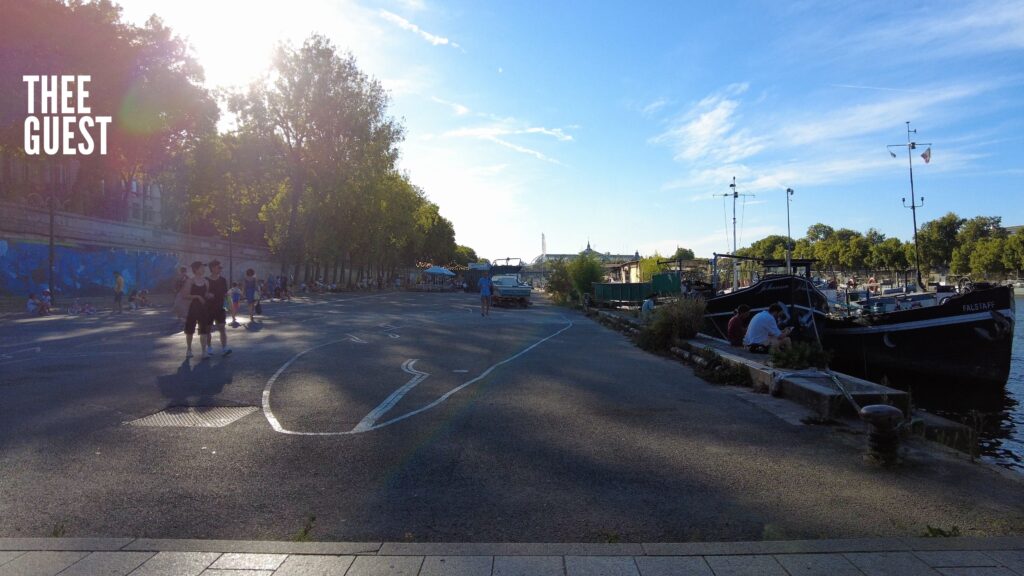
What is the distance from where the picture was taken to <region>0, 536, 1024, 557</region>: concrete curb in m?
3.79

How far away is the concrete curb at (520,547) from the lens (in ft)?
12.4

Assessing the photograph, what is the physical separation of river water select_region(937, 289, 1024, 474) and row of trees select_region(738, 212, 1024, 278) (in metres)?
53.3

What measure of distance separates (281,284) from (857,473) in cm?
3995

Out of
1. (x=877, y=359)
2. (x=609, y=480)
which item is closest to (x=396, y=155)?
(x=877, y=359)

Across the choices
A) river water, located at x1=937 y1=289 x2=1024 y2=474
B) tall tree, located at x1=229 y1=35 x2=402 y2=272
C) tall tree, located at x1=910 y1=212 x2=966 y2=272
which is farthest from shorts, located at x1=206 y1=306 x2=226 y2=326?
tall tree, located at x1=910 y1=212 x2=966 y2=272

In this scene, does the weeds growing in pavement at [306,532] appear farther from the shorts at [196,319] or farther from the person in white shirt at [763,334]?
the person in white shirt at [763,334]

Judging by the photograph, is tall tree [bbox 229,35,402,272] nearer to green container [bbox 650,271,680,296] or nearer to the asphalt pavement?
green container [bbox 650,271,680,296]

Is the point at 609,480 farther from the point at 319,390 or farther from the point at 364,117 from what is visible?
the point at 364,117

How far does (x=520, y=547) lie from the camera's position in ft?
12.7

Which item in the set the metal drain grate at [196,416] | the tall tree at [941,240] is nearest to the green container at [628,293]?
the metal drain grate at [196,416]

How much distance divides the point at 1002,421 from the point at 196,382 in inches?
556

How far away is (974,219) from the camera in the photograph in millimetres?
70438

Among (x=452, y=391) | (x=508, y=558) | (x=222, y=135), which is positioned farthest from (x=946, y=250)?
(x=508, y=558)

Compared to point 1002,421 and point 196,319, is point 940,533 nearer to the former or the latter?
point 1002,421
